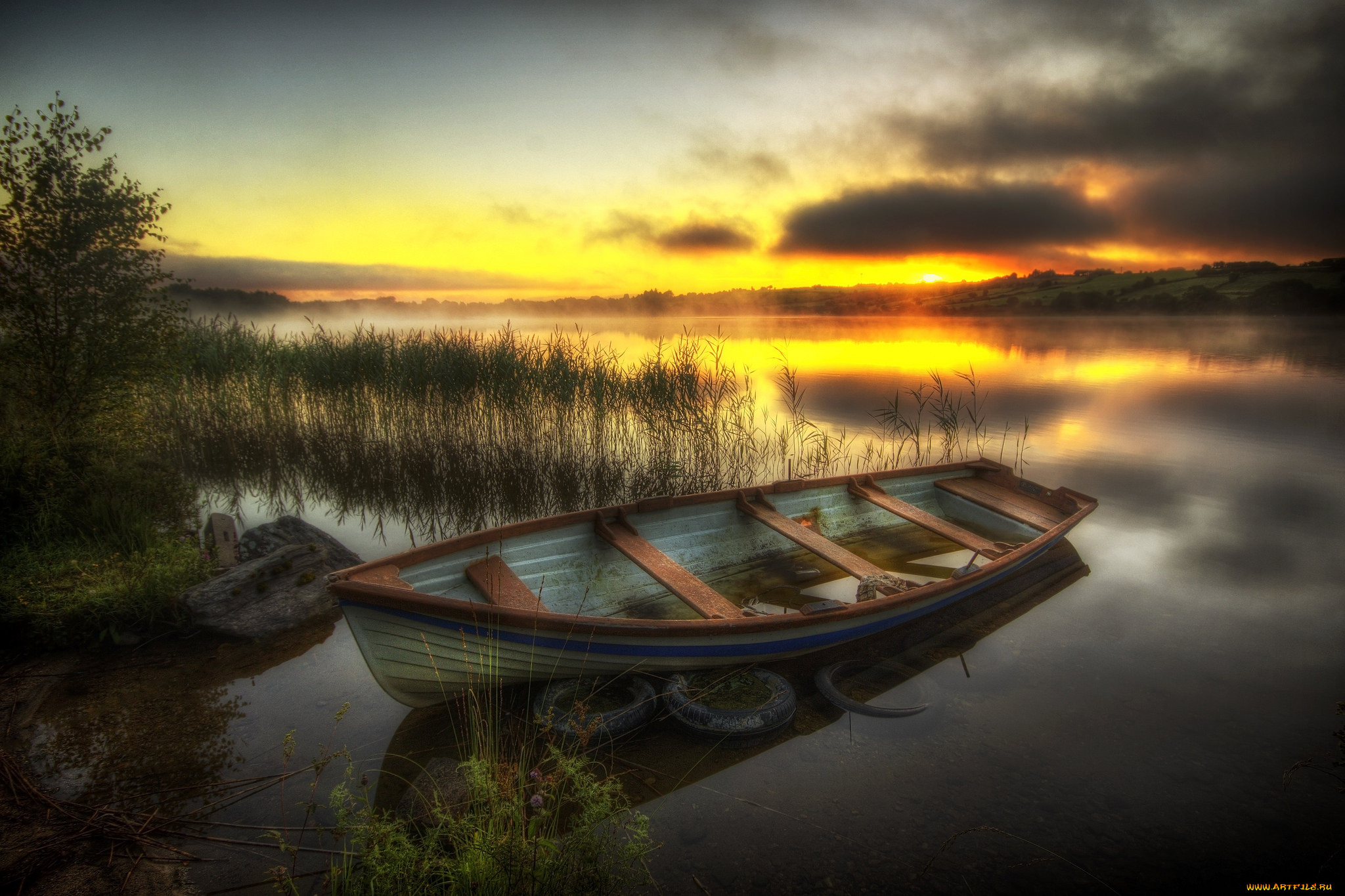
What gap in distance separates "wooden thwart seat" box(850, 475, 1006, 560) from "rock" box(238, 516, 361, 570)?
5940 mm

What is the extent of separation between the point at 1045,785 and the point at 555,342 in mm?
10279

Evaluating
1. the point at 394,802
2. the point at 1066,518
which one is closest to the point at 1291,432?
the point at 1066,518

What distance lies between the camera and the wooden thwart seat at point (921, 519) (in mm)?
6230

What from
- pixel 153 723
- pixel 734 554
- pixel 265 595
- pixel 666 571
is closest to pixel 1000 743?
pixel 666 571

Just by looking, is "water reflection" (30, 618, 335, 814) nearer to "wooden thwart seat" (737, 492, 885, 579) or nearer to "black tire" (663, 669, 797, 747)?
"black tire" (663, 669, 797, 747)

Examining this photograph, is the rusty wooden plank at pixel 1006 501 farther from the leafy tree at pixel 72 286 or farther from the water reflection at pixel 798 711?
the leafy tree at pixel 72 286

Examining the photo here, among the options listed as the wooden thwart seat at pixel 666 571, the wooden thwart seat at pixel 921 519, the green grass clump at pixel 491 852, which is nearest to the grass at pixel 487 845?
the green grass clump at pixel 491 852

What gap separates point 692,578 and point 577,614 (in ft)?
3.52

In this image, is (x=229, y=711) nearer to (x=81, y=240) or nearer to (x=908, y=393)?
(x=81, y=240)

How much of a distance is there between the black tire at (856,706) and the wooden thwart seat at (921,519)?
2429 mm

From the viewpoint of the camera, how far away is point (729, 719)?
396cm

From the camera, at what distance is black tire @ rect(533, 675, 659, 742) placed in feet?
12.4

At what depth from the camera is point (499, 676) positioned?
3.89 metres

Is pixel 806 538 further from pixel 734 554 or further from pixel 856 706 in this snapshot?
pixel 856 706
